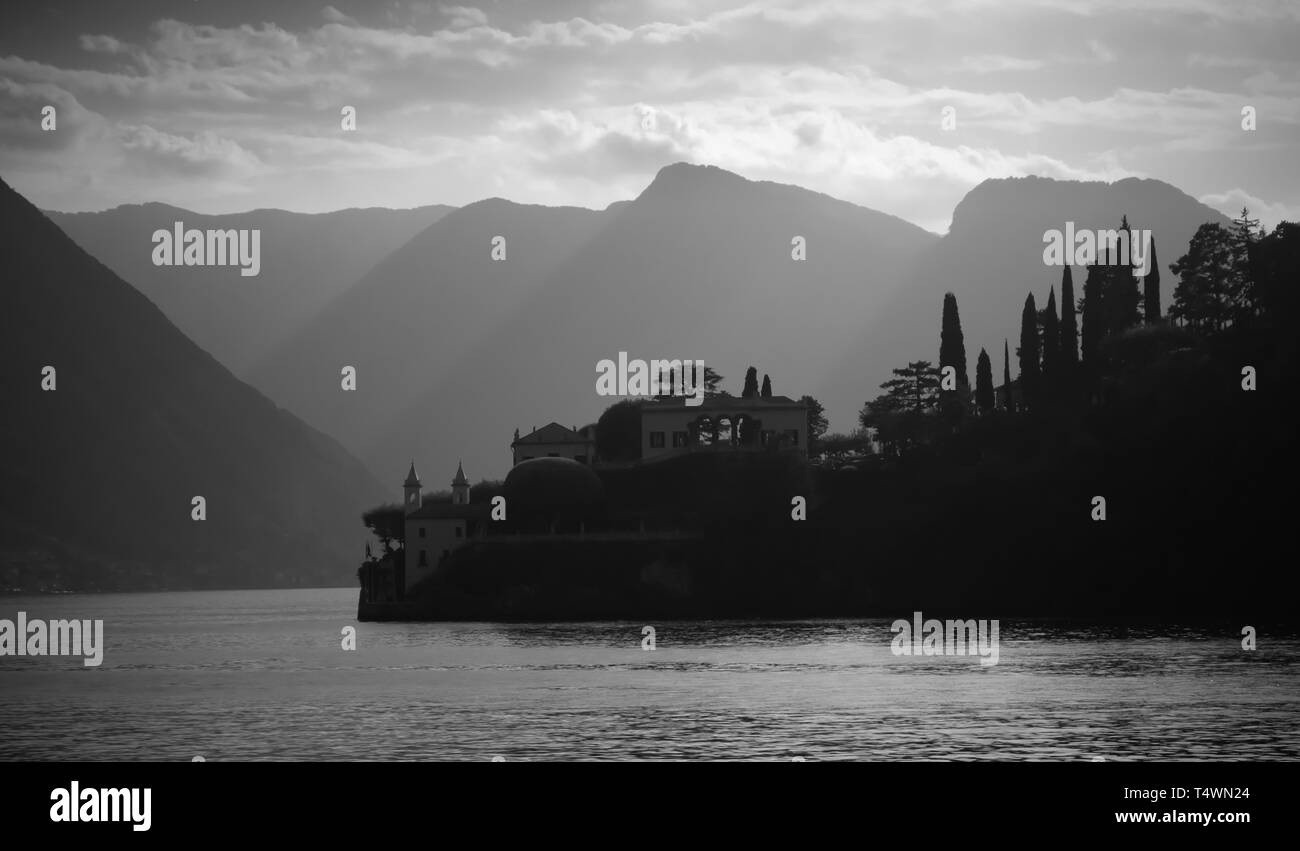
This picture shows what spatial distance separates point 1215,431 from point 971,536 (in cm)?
2405

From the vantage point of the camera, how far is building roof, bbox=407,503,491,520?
16712cm

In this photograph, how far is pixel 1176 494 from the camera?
14112 centimetres

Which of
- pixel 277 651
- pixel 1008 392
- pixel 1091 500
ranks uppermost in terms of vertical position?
pixel 1008 392

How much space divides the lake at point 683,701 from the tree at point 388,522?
51.2 m

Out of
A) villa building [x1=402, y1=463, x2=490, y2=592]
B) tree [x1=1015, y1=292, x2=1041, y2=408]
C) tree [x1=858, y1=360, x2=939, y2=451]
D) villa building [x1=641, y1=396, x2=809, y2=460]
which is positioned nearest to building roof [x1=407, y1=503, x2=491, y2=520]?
villa building [x1=402, y1=463, x2=490, y2=592]

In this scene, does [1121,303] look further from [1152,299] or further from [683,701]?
[683,701]

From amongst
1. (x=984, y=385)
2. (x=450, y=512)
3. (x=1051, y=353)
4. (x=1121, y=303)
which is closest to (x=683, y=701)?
(x=1051, y=353)

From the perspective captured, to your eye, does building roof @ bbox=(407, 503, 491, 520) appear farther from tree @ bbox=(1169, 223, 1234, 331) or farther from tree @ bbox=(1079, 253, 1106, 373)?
tree @ bbox=(1169, 223, 1234, 331)

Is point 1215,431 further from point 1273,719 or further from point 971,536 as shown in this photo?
point 1273,719

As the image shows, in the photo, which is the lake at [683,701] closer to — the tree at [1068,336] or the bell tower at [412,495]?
the tree at [1068,336]

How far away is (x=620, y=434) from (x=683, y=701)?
11394cm

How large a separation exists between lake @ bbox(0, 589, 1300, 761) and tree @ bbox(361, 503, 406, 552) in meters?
51.2
